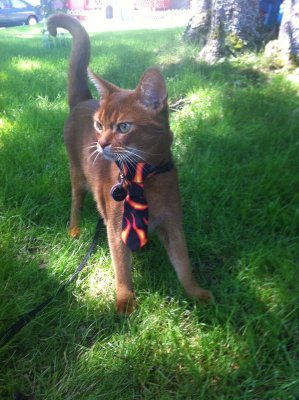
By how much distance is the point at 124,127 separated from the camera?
1.51m

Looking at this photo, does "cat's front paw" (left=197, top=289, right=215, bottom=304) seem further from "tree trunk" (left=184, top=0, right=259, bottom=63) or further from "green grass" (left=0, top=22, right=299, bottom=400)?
"tree trunk" (left=184, top=0, right=259, bottom=63)

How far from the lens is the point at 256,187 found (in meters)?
2.24

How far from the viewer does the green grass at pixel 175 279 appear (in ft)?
4.47

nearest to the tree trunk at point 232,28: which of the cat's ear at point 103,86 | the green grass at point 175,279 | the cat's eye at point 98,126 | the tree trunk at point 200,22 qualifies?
the tree trunk at point 200,22

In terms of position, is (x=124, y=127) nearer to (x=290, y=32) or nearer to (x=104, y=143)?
(x=104, y=143)

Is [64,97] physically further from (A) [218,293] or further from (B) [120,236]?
(A) [218,293]

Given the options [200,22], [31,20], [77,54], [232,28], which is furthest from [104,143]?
[31,20]

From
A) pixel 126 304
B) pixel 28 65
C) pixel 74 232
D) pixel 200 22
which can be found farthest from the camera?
pixel 28 65

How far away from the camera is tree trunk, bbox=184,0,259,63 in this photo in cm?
396

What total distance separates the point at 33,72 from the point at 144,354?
4179 millimetres

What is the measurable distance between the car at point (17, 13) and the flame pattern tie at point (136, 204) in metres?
18.3

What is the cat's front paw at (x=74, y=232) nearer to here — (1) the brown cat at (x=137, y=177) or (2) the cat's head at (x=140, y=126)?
(1) the brown cat at (x=137, y=177)

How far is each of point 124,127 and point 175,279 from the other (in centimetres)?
74

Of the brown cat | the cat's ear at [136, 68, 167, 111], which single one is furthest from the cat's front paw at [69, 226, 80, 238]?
the cat's ear at [136, 68, 167, 111]
